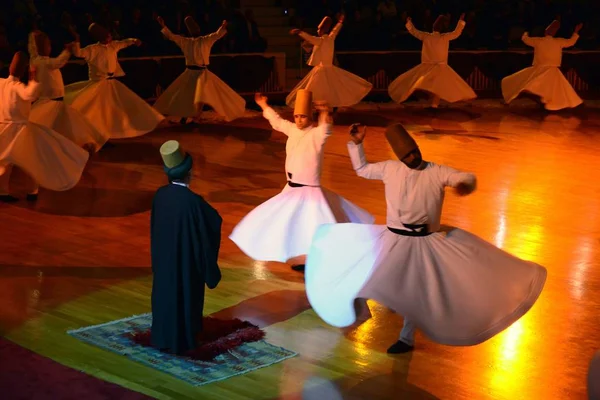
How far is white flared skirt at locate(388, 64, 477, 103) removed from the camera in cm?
1847

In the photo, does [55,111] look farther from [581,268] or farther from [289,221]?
[581,268]

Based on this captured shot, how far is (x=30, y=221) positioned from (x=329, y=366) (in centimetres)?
505

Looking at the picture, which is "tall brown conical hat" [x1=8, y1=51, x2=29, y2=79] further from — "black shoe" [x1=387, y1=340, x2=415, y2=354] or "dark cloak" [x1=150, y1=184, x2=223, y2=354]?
"black shoe" [x1=387, y1=340, x2=415, y2=354]

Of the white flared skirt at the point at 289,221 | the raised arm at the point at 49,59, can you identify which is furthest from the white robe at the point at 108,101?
the white flared skirt at the point at 289,221

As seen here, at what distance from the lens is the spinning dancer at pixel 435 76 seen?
60.3 ft

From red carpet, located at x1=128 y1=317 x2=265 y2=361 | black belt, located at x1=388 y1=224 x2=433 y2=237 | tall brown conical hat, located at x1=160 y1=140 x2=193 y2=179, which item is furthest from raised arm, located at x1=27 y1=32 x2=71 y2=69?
black belt, located at x1=388 y1=224 x2=433 y2=237

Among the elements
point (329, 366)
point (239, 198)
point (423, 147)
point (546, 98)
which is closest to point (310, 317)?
point (329, 366)

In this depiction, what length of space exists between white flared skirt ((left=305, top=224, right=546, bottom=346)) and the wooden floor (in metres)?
0.34

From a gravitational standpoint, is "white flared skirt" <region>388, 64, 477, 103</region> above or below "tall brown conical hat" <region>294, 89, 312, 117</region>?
below

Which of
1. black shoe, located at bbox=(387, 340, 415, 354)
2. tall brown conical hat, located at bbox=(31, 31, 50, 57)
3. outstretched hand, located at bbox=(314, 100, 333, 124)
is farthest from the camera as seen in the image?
tall brown conical hat, located at bbox=(31, 31, 50, 57)

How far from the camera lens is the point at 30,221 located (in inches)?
421

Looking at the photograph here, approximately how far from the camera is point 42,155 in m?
11.1

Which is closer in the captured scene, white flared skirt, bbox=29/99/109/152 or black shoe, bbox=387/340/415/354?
black shoe, bbox=387/340/415/354

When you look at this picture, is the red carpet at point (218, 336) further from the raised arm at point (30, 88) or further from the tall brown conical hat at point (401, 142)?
the raised arm at point (30, 88)
